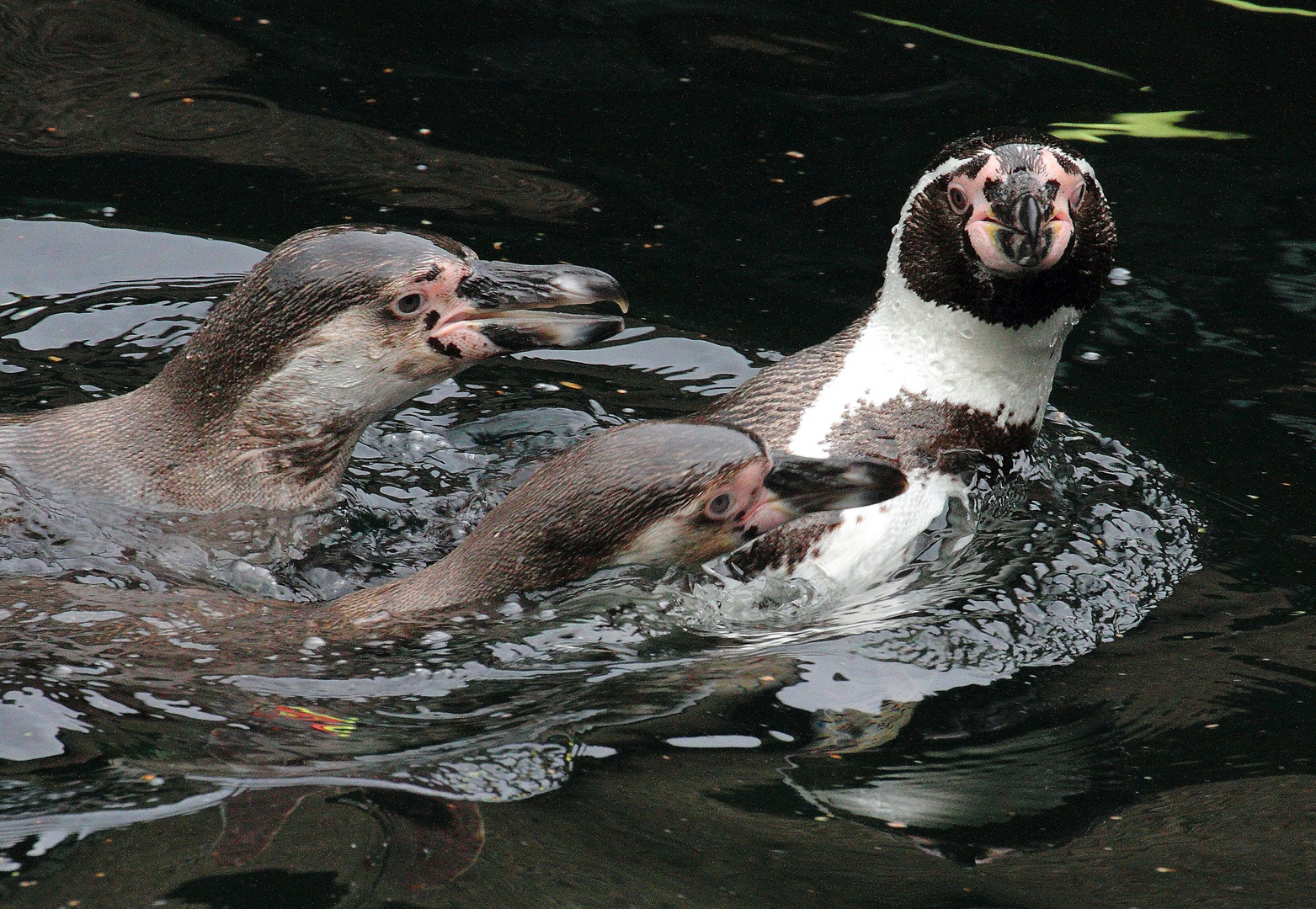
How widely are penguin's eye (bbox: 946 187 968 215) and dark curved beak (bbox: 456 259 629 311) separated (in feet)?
3.85

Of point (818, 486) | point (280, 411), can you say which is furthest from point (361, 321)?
point (818, 486)

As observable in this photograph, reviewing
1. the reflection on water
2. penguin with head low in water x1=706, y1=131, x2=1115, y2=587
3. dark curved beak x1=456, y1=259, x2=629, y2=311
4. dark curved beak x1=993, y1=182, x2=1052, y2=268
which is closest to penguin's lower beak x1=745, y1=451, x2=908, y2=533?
penguin with head low in water x1=706, y1=131, x2=1115, y2=587

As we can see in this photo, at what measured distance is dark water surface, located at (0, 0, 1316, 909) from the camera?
12.8 feet

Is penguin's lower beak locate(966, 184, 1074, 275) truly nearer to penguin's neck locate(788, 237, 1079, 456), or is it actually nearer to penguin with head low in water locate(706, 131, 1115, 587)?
penguin with head low in water locate(706, 131, 1115, 587)

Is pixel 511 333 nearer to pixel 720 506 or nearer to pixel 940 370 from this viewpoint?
pixel 720 506

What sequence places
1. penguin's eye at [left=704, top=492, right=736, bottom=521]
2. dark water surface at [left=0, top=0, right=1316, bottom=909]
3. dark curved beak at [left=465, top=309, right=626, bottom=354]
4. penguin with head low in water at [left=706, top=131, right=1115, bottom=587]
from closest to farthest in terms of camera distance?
dark water surface at [left=0, top=0, right=1316, bottom=909], penguin's eye at [left=704, top=492, right=736, bottom=521], penguin with head low in water at [left=706, top=131, right=1115, bottom=587], dark curved beak at [left=465, top=309, right=626, bottom=354]

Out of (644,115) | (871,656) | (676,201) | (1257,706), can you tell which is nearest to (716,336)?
(676,201)

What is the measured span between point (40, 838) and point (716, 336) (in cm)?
420

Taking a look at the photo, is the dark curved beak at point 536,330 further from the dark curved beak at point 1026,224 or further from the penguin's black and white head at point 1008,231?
the dark curved beak at point 1026,224

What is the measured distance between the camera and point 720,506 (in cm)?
503

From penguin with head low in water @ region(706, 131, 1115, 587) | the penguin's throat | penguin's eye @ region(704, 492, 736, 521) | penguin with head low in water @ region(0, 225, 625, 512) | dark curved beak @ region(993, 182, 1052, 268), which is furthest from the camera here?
the penguin's throat

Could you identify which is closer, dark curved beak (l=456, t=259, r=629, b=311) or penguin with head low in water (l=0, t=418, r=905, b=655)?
penguin with head low in water (l=0, t=418, r=905, b=655)

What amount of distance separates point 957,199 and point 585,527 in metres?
1.80

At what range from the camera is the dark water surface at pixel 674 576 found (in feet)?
12.8
